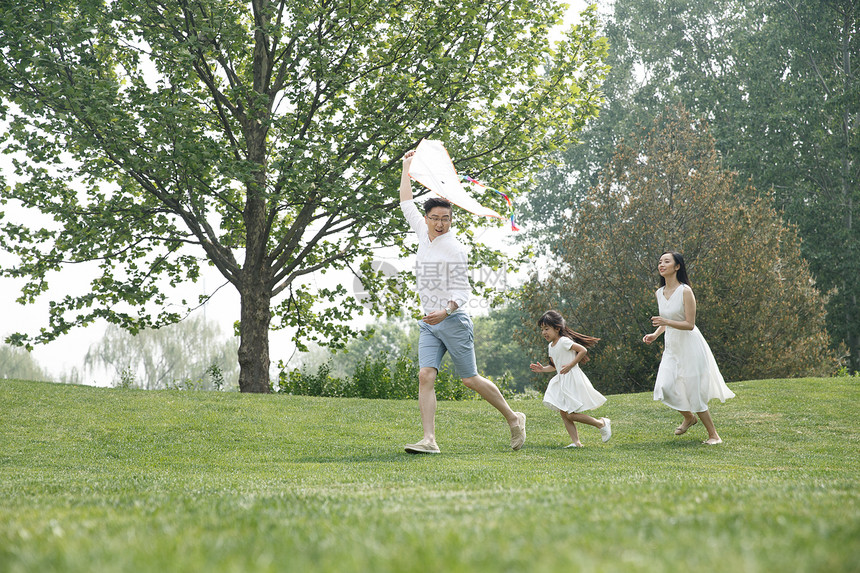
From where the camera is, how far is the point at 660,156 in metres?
24.1

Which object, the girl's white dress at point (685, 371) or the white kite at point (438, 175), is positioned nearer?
the white kite at point (438, 175)

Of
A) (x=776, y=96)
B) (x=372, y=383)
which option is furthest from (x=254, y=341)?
(x=776, y=96)

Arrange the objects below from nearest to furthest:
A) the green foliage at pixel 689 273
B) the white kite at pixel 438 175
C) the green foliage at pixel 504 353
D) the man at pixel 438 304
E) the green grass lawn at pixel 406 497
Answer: the green grass lawn at pixel 406 497 → the man at pixel 438 304 → the white kite at pixel 438 175 → the green foliage at pixel 689 273 → the green foliage at pixel 504 353

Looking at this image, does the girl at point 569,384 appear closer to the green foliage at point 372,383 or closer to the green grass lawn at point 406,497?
the green grass lawn at point 406,497

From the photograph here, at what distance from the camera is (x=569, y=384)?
9.65m

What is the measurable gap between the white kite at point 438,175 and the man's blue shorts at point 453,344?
1295mm

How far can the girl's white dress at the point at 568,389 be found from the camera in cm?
957

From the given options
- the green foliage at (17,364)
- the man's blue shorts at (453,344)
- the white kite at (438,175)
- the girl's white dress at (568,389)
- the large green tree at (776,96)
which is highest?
the large green tree at (776,96)

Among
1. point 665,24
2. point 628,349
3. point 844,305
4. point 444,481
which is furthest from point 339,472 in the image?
point 665,24

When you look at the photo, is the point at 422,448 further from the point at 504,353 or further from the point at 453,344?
the point at 504,353

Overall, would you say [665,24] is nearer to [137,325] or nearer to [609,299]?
[609,299]

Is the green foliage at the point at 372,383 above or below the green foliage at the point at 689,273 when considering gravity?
below

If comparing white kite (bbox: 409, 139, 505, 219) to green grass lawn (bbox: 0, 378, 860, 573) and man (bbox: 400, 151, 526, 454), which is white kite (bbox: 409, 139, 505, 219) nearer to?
man (bbox: 400, 151, 526, 454)

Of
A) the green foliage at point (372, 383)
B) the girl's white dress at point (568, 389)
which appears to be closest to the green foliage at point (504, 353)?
the green foliage at point (372, 383)
